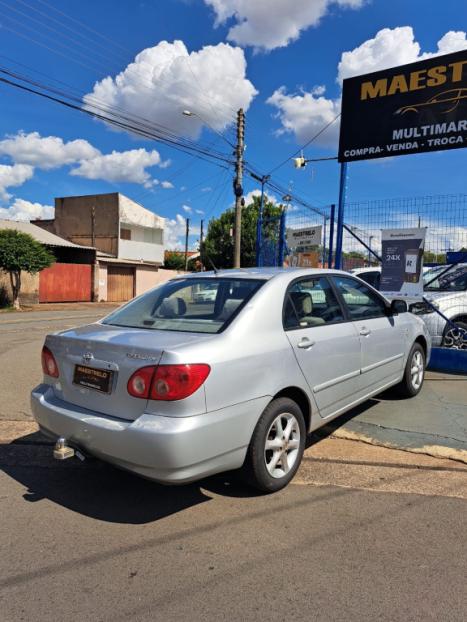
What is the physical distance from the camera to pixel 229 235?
4331 cm

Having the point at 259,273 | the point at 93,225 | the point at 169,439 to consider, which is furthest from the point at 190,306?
the point at 93,225

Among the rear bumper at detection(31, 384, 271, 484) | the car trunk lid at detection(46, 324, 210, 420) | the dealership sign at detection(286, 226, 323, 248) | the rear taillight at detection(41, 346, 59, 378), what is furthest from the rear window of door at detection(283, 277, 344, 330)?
the dealership sign at detection(286, 226, 323, 248)

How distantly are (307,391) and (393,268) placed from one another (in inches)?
184

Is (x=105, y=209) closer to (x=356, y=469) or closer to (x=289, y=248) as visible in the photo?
(x=289, y=248)

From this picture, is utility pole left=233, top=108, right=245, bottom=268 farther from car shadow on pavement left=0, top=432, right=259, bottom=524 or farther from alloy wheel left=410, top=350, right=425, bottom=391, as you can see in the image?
car shadow on pavement left=0, top=432, right=259, bottom=524

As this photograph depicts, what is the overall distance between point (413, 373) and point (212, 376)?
3.66 meters

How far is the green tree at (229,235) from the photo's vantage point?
4016 cm

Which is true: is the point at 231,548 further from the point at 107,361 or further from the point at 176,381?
the point at 107,361

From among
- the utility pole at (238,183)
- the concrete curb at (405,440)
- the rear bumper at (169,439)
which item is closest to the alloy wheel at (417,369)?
the concrete curb at (405,440)

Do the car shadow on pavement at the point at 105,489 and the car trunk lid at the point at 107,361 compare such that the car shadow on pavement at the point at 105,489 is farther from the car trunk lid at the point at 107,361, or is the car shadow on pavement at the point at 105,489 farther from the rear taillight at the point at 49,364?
the rear taillight at the point at 49,364

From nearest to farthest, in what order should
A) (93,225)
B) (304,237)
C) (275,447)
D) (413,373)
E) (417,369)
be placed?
(275,447) → (413,373) → (417,369) → (304,237) → (93,225)

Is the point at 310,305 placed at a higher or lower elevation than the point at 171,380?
higher

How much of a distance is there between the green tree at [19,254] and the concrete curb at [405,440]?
20168 millimetres

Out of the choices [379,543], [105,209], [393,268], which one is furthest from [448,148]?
[105,209]
